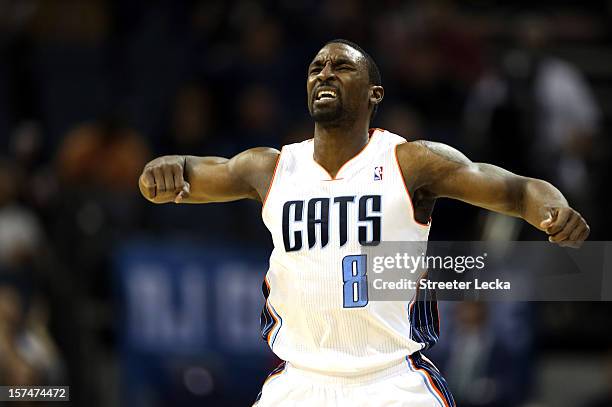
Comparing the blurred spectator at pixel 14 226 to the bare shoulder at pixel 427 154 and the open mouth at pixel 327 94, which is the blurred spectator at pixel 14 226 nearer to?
the open mouth at pixel 327 94

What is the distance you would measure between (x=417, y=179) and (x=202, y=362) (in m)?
5.26

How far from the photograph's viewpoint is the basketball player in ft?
20.6

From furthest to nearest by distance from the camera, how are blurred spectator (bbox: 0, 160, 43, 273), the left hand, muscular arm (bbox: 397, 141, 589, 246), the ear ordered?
1. blurred spectator (bbox: 0, 160, 43, 273)
2. the ear
3. muscular arm (bbox: 397, 141, 589, 246)
4. the left hand

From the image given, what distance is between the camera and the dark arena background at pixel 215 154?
36.1 ft

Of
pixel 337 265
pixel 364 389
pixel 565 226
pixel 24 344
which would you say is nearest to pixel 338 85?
pixel 337 265

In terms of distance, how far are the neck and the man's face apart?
75mm

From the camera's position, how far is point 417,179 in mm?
6434

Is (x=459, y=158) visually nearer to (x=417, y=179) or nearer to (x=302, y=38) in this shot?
(x=417, y=179)

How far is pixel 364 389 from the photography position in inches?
246

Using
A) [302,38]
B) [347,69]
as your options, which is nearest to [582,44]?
[302,38]

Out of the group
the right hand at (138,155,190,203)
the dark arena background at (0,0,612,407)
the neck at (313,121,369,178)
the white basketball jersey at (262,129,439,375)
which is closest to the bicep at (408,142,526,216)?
the white basketball jersey at (262,129,439,375)

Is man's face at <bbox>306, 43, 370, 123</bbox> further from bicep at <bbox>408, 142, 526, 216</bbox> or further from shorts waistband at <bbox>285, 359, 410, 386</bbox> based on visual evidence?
shorts waistband at <bbox>285, 359, 410, 386</bbox>

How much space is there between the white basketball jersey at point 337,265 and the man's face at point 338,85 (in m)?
0.30

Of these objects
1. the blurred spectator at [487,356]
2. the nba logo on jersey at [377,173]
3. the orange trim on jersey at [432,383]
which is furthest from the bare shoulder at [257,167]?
the blurred spectator at [487,356]
